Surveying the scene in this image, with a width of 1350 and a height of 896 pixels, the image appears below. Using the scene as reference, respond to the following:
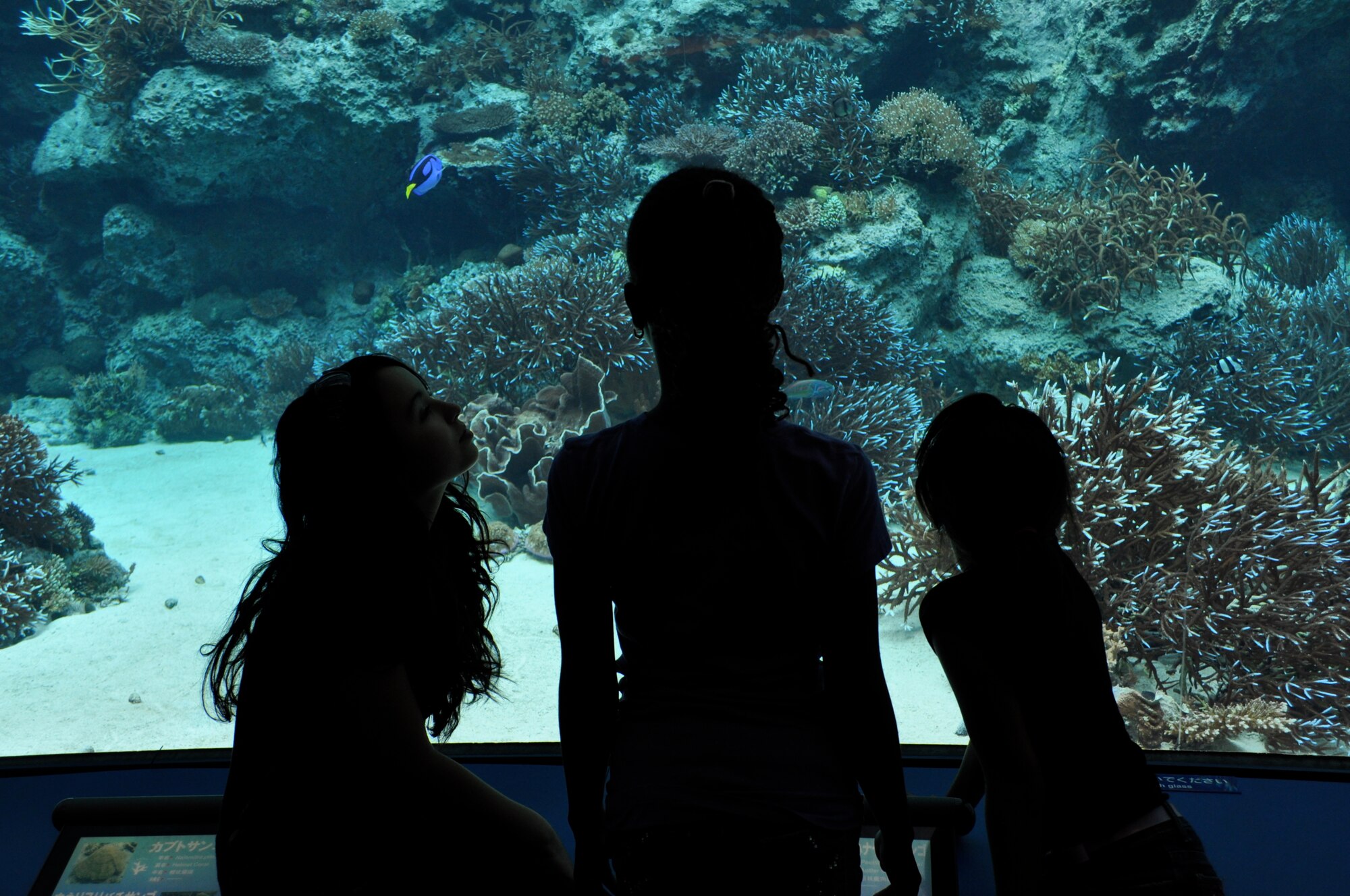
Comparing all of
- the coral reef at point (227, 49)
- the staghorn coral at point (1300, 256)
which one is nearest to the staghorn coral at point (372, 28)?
the coral reef at point (227, 49)

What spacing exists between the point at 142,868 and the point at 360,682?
1133 mm

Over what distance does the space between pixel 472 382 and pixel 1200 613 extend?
5.88m

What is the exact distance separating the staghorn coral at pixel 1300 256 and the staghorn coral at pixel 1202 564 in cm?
691

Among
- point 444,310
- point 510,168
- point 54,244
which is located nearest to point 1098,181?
point 510,168

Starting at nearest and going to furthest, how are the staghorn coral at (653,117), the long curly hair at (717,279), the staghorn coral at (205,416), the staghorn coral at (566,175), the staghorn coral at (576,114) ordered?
the long curly hair at (717,279) → the staghorn coral at (566,175) → the staghorn coral at (205,416) → the staghorn coral at (576,114) → the staghorn coral at (653,117)

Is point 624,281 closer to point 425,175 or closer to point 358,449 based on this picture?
point 425,175

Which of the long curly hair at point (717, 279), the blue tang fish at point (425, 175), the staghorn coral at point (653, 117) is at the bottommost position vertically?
the long curly hair at point (717, 279)

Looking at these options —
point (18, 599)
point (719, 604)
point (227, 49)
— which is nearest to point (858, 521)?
point (719, 604)

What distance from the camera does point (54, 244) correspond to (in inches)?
486

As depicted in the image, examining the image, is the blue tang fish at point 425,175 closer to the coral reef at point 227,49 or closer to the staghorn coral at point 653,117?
the staghorn coral at point 653,117

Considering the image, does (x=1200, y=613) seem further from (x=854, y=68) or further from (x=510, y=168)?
(x=854, y=68)

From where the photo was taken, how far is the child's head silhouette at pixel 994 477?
1.33m

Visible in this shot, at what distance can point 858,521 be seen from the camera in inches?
43.6

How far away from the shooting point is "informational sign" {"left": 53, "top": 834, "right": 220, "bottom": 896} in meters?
1.78
